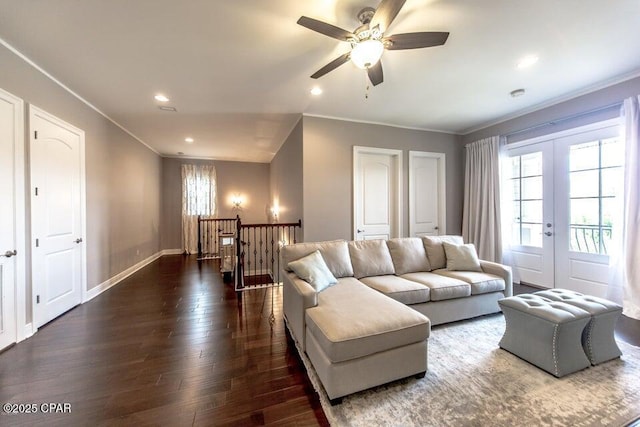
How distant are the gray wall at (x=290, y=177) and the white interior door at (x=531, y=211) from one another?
3.63 meters

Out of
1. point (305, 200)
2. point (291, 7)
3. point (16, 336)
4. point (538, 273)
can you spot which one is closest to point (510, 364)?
point (538, 273)

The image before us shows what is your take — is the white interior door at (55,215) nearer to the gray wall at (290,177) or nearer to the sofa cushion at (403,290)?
the gray wall at (290,177)

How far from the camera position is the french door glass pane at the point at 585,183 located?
10.6ft

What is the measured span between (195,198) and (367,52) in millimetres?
7100

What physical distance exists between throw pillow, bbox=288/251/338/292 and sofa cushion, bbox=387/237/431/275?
97cm

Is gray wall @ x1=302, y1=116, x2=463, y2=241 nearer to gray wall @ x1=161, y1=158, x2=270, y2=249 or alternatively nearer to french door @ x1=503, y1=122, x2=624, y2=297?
french door @ x1=503, y1=122, x2=624, y2=297

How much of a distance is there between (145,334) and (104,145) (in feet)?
10.7

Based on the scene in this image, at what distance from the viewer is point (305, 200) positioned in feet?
12.7

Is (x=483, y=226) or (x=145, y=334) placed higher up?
(x=483, y=226)

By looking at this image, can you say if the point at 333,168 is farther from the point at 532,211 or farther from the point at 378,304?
the point at 532,211

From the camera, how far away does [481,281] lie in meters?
2.77

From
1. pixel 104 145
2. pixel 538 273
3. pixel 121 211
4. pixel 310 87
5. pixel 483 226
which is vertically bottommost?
pixel 538 273

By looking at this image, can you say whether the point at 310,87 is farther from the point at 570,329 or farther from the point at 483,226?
the point at 483,226

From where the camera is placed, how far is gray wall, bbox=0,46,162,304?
2.55 metres
